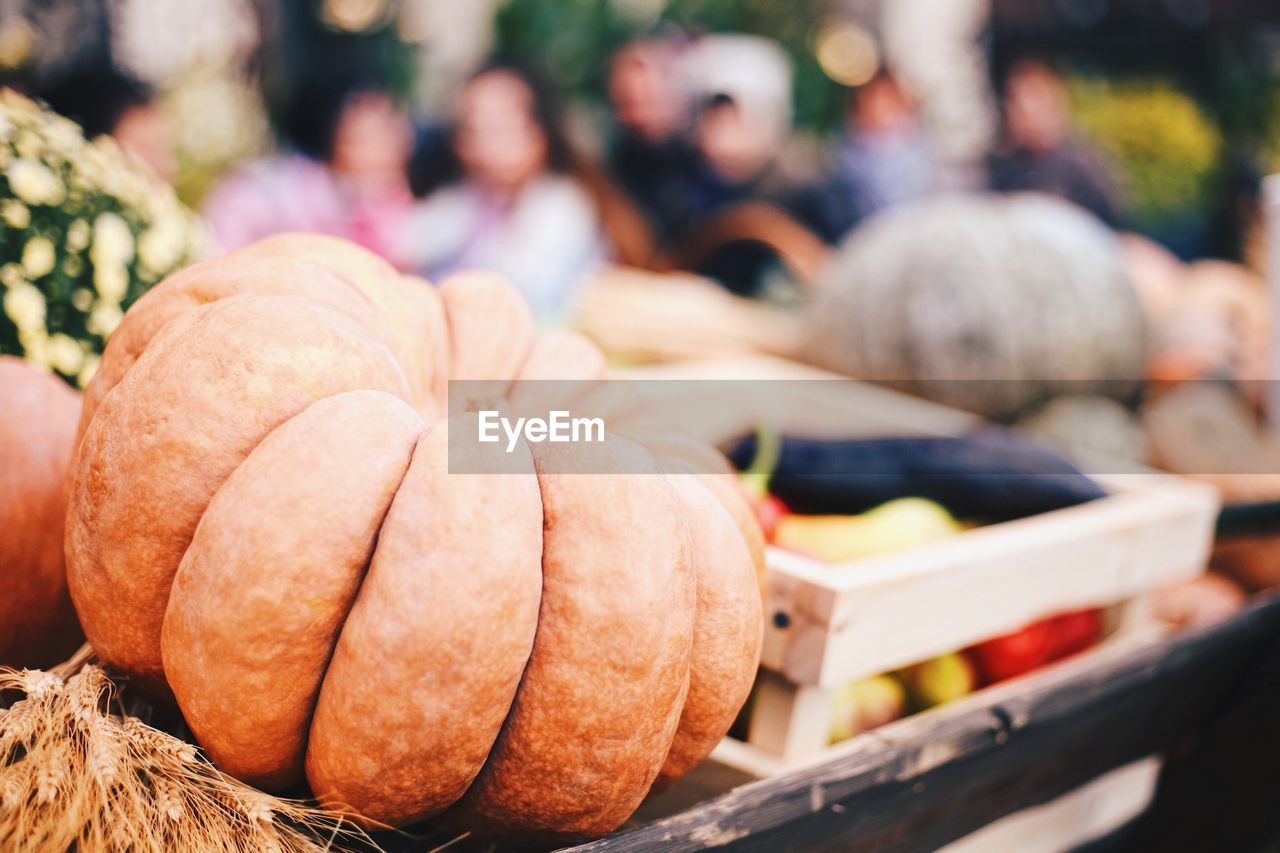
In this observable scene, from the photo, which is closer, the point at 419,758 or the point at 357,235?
the point at 419,758

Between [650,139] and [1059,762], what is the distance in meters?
3.60

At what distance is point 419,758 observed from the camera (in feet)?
2.30

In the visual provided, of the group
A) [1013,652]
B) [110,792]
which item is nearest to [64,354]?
[110,792]

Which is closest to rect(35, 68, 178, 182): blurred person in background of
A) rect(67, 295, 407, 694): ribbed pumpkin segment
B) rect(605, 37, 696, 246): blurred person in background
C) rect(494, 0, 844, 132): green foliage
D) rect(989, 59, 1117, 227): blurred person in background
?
rect(605, 37, 696, 246): blurred person in background

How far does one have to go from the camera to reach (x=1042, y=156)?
15.1 feet

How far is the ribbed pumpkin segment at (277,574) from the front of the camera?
2.21ft

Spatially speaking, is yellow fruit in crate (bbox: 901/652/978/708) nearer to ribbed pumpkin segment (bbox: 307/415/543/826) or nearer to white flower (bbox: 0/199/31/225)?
ribbed pumpkin segment (bbox: 307/415/543/826)

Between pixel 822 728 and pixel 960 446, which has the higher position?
pixel 960 446

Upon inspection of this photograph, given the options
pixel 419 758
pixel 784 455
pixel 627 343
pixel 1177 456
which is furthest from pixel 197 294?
pixel 1177 456

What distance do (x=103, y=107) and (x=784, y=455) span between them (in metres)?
3.04

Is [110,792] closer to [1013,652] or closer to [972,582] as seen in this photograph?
[972,582]

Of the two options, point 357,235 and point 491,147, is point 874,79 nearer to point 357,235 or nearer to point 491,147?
point 491,147

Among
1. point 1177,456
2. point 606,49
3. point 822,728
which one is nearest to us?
point 822,728

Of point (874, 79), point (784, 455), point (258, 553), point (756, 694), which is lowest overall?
point (756, 694)
